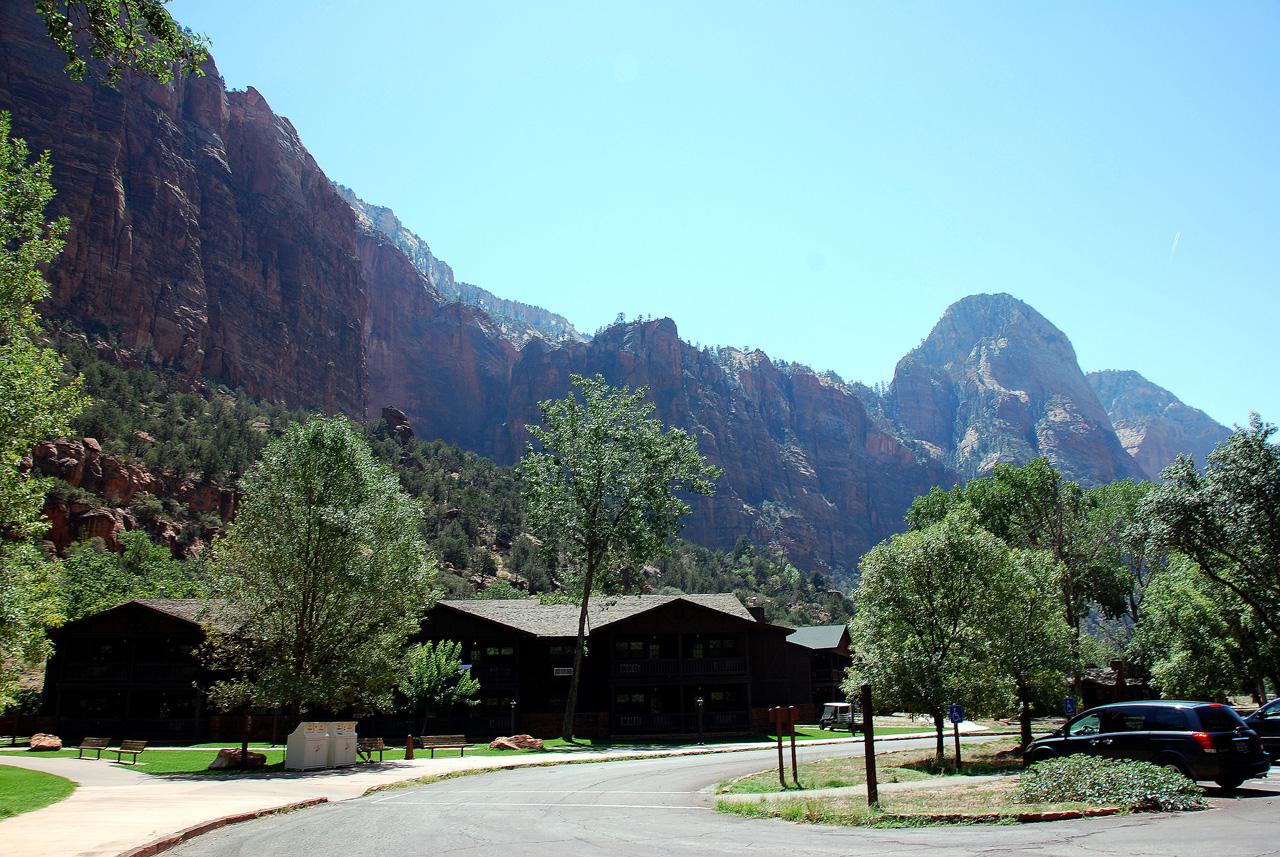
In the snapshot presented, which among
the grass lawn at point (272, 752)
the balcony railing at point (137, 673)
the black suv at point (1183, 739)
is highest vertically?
the balcony railing at point (137, 673)

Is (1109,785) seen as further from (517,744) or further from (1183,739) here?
(517,744)

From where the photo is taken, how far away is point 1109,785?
14133 mm

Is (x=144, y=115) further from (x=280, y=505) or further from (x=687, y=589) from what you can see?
(x=280, y=505)

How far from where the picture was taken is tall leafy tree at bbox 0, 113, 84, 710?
15.9 m

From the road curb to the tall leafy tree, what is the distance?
575 centimetres

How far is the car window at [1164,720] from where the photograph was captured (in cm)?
1562

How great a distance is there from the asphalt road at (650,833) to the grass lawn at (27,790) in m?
5.08

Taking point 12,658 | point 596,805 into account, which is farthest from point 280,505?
point 596,805

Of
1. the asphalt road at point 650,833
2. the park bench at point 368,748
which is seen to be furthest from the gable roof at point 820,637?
the asphalt road at point 650,833

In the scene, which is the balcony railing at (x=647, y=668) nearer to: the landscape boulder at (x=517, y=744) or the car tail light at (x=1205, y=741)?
the landscape boulder at (x=517, y=744)

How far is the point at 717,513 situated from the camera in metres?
197

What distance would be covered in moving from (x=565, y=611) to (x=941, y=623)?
2831 cm

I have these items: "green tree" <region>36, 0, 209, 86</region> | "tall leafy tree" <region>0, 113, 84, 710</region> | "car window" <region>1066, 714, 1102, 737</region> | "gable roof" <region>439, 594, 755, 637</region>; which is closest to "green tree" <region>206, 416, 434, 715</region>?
"tall leafy tree" <region>0, 113, 84, 710</region>

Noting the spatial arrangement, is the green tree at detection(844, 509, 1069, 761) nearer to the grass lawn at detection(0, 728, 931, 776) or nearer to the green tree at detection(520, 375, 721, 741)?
the grass lawn at detection(0, 728, 931, 776)
